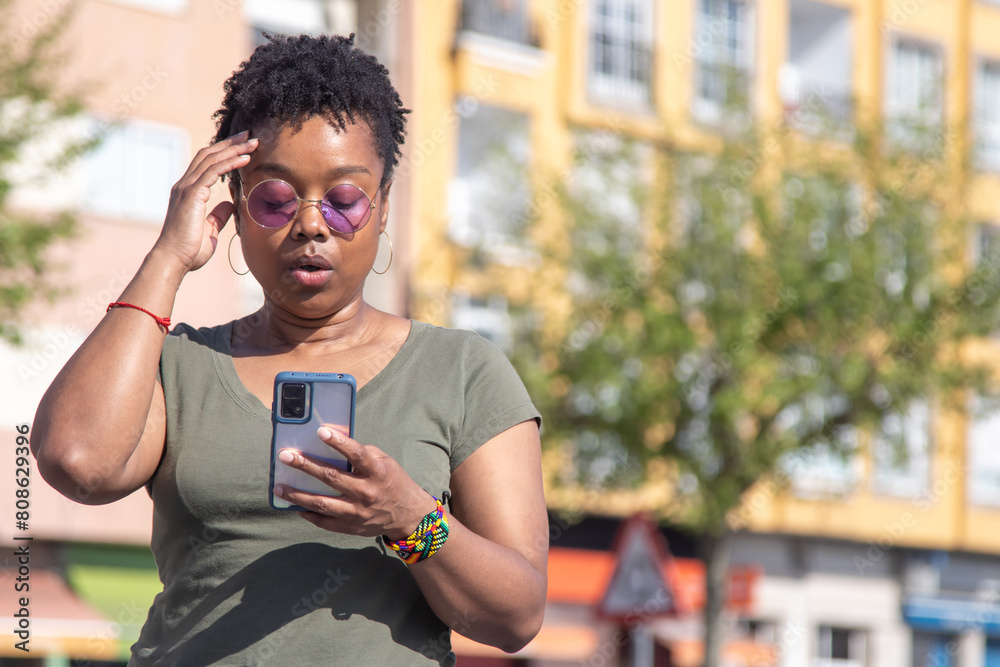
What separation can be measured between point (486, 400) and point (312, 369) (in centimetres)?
29

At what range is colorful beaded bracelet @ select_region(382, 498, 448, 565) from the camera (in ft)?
5.73

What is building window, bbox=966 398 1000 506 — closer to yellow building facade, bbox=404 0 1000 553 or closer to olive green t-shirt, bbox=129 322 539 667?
yellow building facade, bbox=404 0 1000 553

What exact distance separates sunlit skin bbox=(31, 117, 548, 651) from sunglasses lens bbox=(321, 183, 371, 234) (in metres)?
0.01

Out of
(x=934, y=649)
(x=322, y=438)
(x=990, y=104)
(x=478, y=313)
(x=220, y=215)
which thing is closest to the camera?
(x=322, y=438)

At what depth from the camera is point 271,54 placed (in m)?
2.19

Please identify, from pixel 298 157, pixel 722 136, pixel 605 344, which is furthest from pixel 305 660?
pixel 722 136

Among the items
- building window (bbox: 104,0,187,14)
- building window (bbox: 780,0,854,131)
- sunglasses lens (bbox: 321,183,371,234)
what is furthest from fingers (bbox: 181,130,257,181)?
building window (bbox: 780,0,854,131)

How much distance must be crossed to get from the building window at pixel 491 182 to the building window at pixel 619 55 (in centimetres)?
177

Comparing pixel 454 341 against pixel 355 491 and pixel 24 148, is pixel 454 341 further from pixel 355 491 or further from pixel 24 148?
pixel 24 148

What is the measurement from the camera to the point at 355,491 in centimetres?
163

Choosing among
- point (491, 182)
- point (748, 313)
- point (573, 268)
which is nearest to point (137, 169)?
point (491, 182)

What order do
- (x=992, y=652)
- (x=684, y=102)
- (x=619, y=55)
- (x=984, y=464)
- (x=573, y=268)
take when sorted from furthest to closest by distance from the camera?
(x=992, y=652)
(x=984, y=464)
(x=619, y=55)
(x=684, y=102)
(x=573, y=268)

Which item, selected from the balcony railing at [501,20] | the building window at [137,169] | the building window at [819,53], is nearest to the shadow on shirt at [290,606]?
the building window at [137,169]

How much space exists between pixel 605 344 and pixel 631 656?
22.1ft
